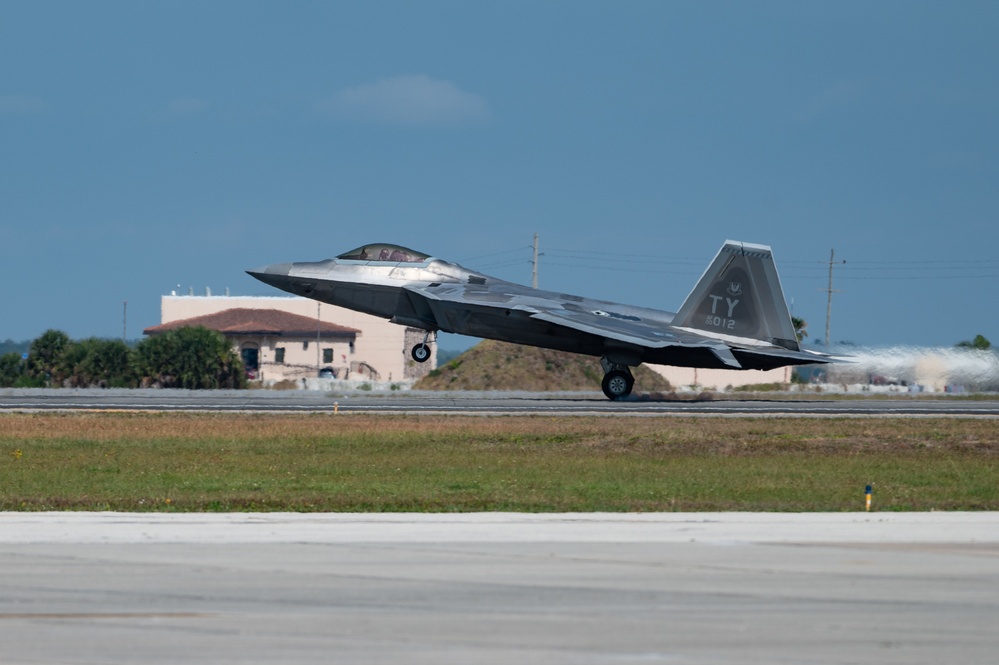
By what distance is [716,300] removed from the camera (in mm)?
37531

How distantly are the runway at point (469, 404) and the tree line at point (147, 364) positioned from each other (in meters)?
16.2

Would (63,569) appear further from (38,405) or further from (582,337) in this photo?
(582,337)

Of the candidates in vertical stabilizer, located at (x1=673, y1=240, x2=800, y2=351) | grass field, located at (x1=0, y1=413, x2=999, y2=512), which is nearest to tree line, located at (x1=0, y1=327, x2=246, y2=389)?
grass field, located at (x1=0, y1=413, x2=999, y2=512)

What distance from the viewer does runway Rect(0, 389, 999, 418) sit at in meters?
33.2

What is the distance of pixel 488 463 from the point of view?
70.6 ft

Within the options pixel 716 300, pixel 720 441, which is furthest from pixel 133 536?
pixel 716 300

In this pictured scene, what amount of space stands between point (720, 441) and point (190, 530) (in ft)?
48.1

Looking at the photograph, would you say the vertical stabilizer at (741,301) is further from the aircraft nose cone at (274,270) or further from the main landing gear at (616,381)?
the aircraft nose cone at (274,270)

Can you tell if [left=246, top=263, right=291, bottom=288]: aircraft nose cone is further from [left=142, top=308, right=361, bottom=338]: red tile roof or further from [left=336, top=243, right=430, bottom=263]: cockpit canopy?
[left=142, top=308, right=361, bottom=338]: red tile roof

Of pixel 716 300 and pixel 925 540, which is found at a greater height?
pixel 716 300

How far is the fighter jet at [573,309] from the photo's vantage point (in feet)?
A: 118

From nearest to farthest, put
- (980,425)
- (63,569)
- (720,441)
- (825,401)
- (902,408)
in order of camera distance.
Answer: (63,569) < (720,441) < (980,425) < (902,408) < (825,401)

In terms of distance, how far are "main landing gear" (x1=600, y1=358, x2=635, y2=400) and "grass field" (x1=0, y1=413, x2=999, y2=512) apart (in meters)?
6.96

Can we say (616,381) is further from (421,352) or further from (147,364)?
(147,364)
